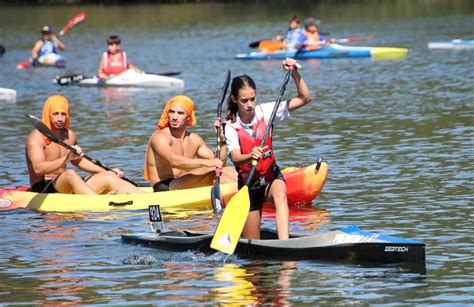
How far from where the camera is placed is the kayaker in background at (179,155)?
1244 centimetres

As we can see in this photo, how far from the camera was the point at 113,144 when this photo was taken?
18.2 meters

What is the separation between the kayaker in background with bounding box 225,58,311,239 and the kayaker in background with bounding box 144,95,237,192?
7.32 ft

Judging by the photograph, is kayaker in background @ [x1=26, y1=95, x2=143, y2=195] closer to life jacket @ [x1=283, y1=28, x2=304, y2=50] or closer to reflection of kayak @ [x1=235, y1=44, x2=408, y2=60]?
reflection of kayak @ [x1=235, y1=44, x2=408, y2=60]

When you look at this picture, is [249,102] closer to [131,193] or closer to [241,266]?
[241,266]

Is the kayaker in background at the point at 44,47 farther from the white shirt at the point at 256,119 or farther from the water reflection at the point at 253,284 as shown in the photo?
the water reflection at the point at 253,284

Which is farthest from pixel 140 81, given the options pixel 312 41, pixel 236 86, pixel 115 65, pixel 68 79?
pixel 236 86

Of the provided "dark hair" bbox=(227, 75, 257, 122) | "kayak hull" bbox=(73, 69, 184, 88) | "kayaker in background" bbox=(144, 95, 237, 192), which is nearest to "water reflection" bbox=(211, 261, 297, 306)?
"dark hair" bbox=(227, 75, 257, 122)

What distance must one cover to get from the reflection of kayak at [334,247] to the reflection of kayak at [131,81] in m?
16.4

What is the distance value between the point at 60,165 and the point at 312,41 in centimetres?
2090

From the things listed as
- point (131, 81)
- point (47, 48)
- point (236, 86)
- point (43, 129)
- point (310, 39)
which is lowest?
point (131, 81)

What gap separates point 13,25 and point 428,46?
2476cm

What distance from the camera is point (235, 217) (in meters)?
9.80

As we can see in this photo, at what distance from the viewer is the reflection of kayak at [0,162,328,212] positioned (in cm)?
1261

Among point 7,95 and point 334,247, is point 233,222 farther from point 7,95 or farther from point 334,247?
point 7,95
